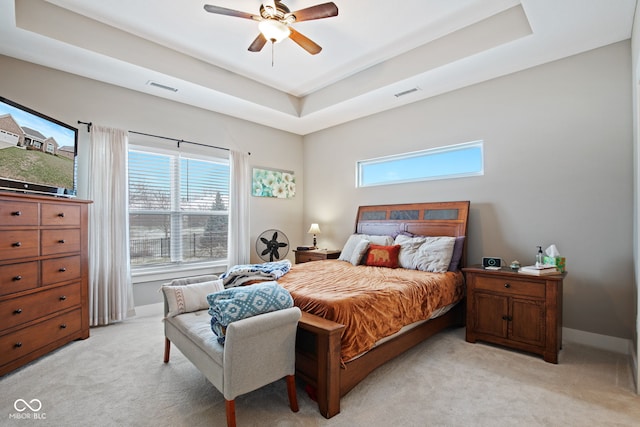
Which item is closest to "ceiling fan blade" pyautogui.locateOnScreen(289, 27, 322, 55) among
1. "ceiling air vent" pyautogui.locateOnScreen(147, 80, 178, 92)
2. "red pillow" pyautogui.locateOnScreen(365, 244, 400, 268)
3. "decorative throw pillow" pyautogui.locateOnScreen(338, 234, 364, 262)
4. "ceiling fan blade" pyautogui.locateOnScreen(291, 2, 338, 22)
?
"ceiling fan blade" pyautogui.locateOnScreen(291, 2, 338, 22)

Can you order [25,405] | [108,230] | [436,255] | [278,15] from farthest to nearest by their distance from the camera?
1. [108,230]
2. [436,255]
3. [278,15]
4. [25,405]

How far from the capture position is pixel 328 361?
182cm

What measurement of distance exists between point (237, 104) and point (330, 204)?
213 centimetres

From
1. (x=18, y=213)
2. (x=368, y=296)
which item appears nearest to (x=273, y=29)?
(x=368, y=296)

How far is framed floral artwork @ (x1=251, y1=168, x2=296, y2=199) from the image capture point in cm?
502

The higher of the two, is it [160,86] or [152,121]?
[160,86]

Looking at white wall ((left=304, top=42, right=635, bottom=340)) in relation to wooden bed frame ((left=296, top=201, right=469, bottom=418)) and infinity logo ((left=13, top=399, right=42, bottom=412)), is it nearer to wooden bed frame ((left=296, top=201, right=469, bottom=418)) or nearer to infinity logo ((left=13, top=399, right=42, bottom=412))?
wooden bed frame ((left=296, top=201, right=469, bottom=418))

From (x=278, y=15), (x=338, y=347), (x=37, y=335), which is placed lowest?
(x=37, y=335)

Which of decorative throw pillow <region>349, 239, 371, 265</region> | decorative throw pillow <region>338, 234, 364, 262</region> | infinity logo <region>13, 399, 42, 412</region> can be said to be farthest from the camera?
decorative throw pillow <region>338, 234, 364, 262</region>

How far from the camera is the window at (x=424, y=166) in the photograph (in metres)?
3.74

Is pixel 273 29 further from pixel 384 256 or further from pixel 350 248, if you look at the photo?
pixel 350 248

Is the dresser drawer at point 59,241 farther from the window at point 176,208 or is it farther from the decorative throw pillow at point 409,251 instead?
the decorative throw pillow at point 409,251

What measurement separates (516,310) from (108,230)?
4.25m

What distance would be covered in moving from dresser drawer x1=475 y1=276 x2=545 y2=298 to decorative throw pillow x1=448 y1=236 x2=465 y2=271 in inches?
15.9
